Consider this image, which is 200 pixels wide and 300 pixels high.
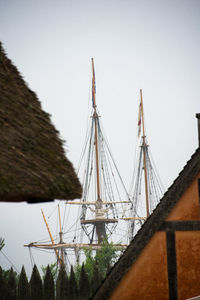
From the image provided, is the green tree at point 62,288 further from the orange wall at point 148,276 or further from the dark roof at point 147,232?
the orange wall at point 148,276

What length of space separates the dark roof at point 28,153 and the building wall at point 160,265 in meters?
4.04

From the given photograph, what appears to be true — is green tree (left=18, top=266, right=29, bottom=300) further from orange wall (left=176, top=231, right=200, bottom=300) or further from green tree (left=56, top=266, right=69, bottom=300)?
orange wall (left=176, top=231, right=200, bottom=300)

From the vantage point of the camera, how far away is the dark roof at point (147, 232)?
28.5ft

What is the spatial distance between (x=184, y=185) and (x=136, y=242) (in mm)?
1669

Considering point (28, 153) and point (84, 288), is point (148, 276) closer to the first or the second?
point (84, 288)

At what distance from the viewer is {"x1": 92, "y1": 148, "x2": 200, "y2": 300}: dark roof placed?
8.67m

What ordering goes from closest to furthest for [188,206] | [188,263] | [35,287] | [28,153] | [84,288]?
1. [28,153]
2. [188,263]
3. [188,206]
4. [35,287]
5. [84,288]

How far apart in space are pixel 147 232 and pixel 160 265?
79 centimetres

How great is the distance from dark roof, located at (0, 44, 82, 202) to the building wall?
4042mm

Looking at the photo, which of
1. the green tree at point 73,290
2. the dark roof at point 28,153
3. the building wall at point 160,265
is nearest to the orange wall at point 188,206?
the building wall at point 160,265

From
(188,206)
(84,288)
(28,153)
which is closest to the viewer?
(28,153)

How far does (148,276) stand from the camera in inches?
343

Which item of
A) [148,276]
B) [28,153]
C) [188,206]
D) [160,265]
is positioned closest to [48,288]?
[148,276]

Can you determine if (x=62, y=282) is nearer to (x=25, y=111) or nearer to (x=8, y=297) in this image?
(x=8, y=297)
